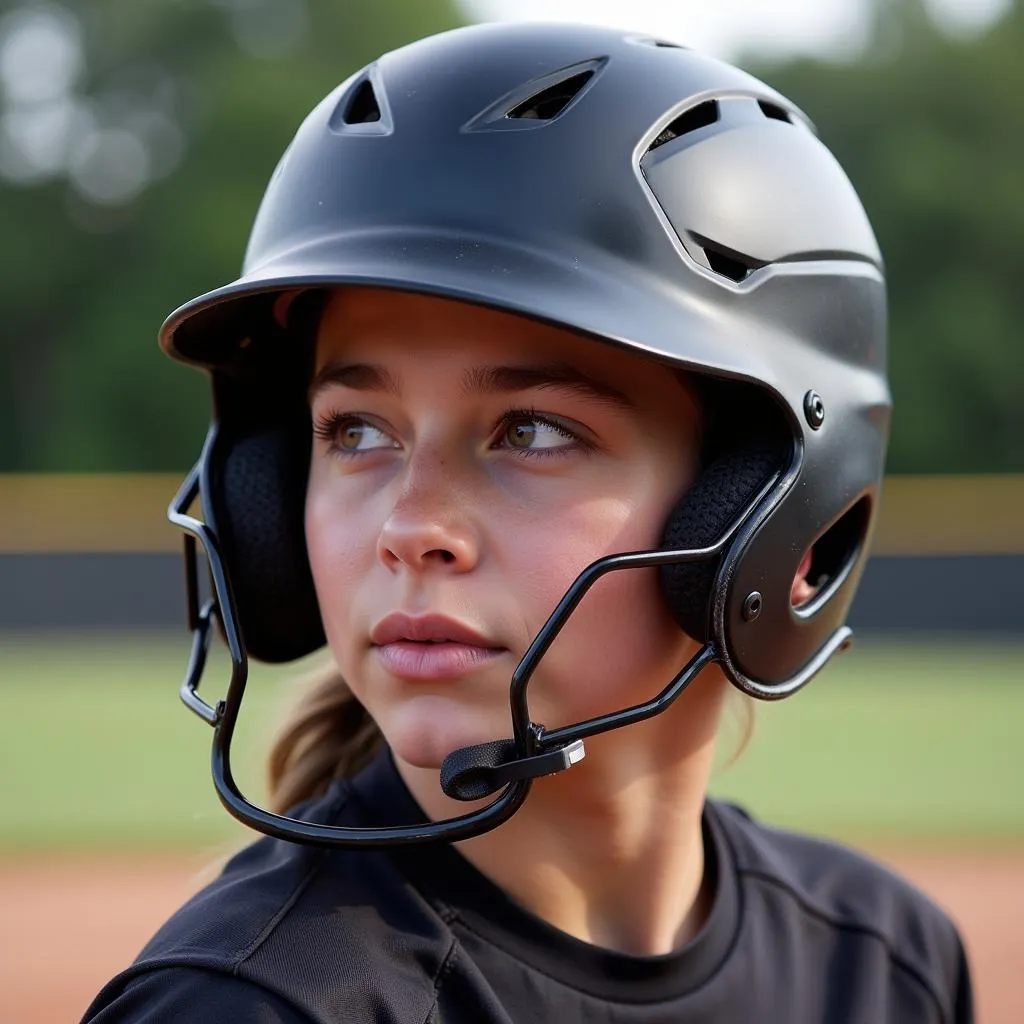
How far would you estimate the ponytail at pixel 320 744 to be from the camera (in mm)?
2164

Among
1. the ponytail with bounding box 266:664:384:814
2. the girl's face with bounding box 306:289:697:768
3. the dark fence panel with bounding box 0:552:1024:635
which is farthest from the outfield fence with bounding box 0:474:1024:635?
the girl's face with bounding box 306:289:697:768

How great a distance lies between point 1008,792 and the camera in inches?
326

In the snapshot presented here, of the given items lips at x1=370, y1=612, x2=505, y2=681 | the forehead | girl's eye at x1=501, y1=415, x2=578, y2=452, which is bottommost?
lips at x1=370, y1=612, x2=505, y2=681

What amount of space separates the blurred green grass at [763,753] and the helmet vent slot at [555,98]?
11.6 feet

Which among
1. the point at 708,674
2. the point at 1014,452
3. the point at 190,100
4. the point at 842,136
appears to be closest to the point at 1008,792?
the point at 708,674

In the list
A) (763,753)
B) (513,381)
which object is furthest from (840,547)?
(763,753)

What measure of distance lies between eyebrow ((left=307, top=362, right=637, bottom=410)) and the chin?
0.38 meters

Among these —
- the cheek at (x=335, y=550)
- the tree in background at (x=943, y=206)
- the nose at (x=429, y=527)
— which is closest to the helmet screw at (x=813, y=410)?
the nose at (x=429, y=527)

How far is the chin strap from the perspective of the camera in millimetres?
1592

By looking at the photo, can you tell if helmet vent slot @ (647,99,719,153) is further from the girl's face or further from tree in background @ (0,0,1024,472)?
tree in background @ (0,0,1024,472)

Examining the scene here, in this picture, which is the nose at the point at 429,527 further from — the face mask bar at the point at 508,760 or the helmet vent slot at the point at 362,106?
the helmet vent slot at the point at 362,106

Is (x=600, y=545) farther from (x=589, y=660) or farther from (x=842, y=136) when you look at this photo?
(x=842, y=136)

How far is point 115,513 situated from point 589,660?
14.1 metres

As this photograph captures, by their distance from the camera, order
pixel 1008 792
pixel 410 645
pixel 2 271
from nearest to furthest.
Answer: pixel 410 645 < pixel 1008 792 < pixel 2 271
